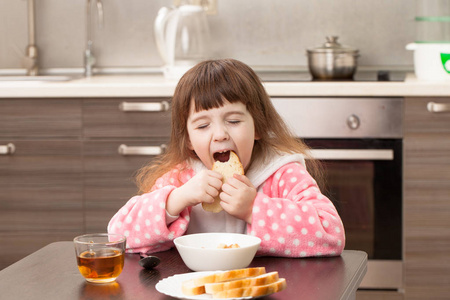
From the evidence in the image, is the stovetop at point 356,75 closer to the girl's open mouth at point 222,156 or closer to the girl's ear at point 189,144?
the girl's ear at point 189,144

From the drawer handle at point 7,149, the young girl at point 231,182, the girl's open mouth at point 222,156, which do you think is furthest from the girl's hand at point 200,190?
the drawer handle at point 7,149

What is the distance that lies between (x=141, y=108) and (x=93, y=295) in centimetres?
163

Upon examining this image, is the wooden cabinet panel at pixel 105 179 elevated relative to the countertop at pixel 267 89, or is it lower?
lower

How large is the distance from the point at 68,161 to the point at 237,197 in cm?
152

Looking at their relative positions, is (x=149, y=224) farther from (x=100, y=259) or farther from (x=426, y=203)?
(x=426, y=203)

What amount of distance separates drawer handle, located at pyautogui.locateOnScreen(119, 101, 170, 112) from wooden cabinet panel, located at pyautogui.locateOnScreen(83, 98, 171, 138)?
12mm

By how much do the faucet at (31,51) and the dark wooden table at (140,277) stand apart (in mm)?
1999

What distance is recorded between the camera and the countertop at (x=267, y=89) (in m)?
2.51

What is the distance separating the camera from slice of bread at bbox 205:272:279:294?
0.94m

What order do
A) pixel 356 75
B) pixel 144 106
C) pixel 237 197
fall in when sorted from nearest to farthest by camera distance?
pixel 237 197
pixel 144 106
pixel 356 75

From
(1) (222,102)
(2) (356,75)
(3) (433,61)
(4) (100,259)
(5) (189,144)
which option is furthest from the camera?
(2) (356,75)

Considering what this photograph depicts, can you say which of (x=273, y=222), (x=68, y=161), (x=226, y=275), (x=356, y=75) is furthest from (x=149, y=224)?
(x=356, y=75)

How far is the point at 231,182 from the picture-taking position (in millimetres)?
1275

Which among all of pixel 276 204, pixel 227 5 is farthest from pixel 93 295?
pixel 227 5
